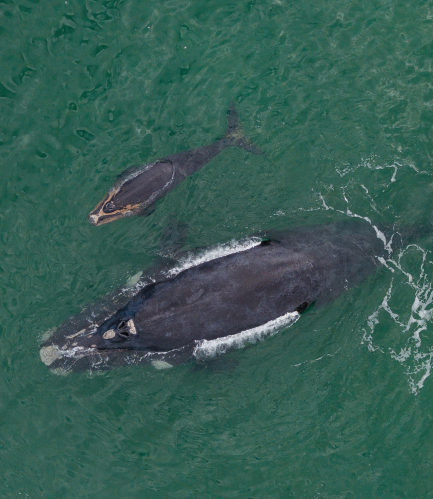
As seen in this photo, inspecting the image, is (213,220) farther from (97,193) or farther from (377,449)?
(377,449)

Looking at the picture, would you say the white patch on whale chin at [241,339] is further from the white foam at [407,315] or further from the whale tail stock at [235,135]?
the whale tail stock at [235,135]

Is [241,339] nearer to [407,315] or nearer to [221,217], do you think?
[221,217]

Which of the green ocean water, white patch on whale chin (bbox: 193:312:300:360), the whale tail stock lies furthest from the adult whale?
white patch on whale chin (bbox: 193:312:300:360)

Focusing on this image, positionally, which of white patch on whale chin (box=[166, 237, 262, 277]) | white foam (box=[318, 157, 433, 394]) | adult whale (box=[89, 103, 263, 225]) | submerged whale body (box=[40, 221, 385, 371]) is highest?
adult whale (box=[89, 103, 263, 225])

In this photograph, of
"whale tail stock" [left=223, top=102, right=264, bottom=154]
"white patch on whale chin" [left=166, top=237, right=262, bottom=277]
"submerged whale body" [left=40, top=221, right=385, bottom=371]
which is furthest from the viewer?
"whale tail stock" [left=223, top=102, right=264, bottom=154]

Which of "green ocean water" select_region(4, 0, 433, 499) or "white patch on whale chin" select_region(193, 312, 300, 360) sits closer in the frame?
"white patch on whale chin" select_region(193, 312, 300, 360)

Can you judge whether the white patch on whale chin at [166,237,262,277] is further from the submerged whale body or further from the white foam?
the white foam

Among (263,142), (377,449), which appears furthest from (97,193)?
(377,449)
